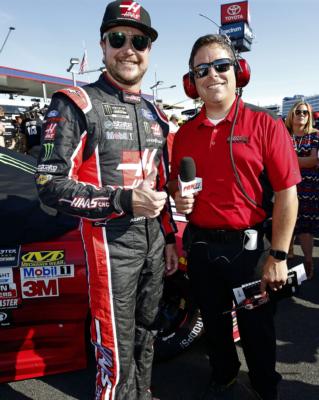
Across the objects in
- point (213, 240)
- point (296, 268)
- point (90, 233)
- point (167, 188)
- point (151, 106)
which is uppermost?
point (151, 106)

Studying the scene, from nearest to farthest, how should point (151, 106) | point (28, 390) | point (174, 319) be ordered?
point (151, 106)
point (28, 390)
point (174, 319)

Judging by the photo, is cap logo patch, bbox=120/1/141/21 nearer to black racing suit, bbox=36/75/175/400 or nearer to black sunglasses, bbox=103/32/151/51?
black sunglasses, bbox=103/32/151/51

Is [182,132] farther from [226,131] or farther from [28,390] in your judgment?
[28,390]

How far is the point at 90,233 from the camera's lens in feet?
5.42

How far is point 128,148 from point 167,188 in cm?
50

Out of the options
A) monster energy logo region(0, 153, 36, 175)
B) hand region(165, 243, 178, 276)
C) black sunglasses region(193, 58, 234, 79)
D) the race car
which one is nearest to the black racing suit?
hand region(165, 243, 178, 276)

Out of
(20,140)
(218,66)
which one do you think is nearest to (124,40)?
(218,66)

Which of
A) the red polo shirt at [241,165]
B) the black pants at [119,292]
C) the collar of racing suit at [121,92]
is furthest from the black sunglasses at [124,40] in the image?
the black pants at [119,292]

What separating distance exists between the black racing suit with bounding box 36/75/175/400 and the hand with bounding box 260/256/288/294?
55 cm

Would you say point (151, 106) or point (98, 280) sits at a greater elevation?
point (151, 106)

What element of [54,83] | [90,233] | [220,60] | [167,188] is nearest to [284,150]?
[220,60]

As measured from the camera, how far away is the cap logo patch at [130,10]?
1.68m

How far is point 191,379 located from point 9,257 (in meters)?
1.45

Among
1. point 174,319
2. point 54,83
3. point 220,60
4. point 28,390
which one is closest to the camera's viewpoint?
point 220,60
